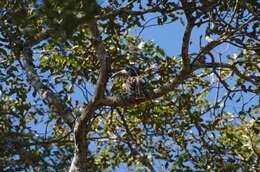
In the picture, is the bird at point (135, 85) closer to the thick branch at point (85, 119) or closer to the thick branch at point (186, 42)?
the thick branch at point (85, 119)

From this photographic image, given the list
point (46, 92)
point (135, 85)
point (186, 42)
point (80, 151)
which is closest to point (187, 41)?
point (186, 42)

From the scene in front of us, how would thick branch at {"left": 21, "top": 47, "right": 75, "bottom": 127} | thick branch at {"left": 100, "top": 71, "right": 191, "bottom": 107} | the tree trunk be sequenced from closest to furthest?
the tree trunk → thick branch at {"left": 100, "top": 71, "right": 191, "bottom": 107} → thick branch at {"left": 21, "top": 47, "right": 75, "bottom": 127}

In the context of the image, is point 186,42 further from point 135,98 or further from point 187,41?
point 135,98

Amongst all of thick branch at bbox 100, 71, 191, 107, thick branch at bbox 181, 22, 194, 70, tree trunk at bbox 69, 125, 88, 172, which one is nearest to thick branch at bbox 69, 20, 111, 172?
tree trunk at bbox 69, 125, 88, 172

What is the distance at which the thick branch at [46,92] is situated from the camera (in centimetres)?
600

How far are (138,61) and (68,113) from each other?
6.23ft

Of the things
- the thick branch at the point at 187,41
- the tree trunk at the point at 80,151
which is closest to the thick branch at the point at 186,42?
the thick branch at the point at 187,41

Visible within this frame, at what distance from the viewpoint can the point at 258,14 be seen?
6027mm

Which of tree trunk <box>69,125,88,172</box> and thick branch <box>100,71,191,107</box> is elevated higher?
thick branch <box>100,71,191,107</box>

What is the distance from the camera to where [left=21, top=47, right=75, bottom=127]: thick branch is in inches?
236

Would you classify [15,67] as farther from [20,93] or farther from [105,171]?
[105,171]

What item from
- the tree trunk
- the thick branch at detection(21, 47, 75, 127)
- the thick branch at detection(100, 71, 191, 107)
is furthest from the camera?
the thick branch at detection(21, 47, 75, 127)

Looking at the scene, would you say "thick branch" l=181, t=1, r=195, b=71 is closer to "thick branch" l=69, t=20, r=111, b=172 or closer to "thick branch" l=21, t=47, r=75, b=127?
"thick branch" l=69, t=20, r=111, b=172

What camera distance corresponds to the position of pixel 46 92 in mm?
6156
